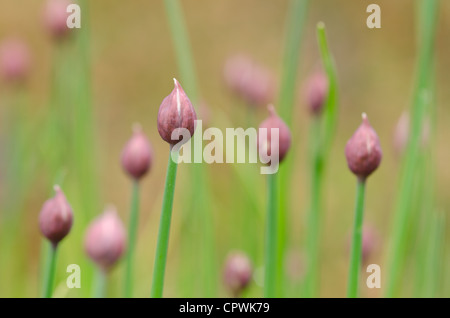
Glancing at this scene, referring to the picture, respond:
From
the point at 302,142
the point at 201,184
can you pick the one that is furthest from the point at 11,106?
the point at 302,142

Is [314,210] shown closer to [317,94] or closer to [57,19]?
[317,94]

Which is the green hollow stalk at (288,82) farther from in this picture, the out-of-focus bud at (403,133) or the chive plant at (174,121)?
the chive plant at (174,121)

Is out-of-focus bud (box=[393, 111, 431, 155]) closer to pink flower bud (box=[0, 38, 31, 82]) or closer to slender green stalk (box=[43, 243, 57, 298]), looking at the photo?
slender green stalk (box=[43, 243, 57, 298])

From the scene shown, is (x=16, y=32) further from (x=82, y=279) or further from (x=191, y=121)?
(x=191, y=121)

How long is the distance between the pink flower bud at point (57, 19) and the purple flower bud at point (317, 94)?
43 centimetres

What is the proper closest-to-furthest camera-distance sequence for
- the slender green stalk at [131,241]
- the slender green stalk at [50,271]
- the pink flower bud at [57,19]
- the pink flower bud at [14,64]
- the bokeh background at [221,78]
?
the slender green stalk at [50,271] < the slender green stalk at [131,241] < the pink flower bud at [57,19] < the pink flower bud at [14,64] < the bokeh background at [221,78]

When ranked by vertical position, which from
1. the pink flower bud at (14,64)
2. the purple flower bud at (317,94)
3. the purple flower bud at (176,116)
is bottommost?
the purple flower bud at (176,116)

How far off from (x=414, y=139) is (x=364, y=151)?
189 millimetres

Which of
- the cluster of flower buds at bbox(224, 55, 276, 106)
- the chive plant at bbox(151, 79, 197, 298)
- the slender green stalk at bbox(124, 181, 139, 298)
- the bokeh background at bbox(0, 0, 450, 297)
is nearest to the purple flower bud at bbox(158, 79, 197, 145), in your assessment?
the chive plant at bbox(151, 79, 197, 298)

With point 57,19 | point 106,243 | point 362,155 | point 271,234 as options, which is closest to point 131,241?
point 106,243

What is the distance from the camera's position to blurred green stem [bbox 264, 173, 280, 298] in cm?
60

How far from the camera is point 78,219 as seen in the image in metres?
1.16

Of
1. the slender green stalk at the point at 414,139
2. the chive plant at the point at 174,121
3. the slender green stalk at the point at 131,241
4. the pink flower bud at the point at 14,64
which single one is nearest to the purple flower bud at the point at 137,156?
the slender green stalk at the point at 131,241

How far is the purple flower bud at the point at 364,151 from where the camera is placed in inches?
22.6
